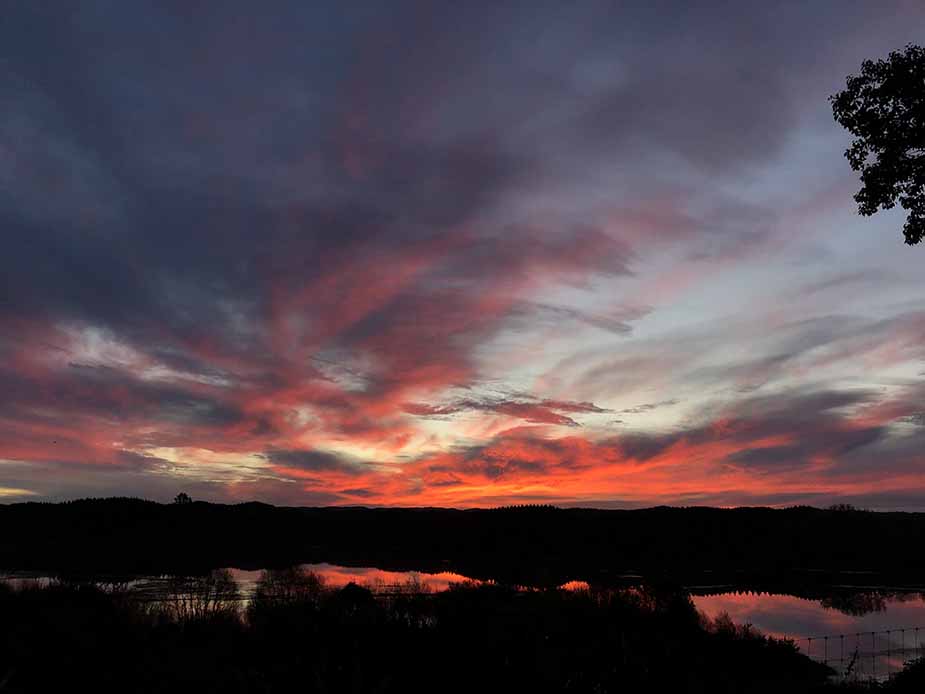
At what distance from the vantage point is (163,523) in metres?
83.3

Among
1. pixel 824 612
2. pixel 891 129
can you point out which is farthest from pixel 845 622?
pixel 891 129

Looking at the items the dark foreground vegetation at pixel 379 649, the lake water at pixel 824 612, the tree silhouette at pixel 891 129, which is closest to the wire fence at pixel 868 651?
the lake water at pixel 824 612

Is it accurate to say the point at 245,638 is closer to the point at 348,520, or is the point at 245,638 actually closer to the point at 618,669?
the point at 618,669

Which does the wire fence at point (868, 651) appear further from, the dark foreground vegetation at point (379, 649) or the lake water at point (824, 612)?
the dark foreground vegetation at point (379, 649)

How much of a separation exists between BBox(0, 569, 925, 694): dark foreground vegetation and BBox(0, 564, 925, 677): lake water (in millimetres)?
4464

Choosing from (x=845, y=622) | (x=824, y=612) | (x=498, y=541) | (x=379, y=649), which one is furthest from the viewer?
(x=498, y=541)

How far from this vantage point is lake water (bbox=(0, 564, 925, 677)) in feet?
88.6

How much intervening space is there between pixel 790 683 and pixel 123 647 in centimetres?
1940

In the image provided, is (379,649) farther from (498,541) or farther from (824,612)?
(498,541)

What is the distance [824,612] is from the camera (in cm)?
3994

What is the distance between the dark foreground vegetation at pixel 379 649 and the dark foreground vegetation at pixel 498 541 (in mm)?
22911

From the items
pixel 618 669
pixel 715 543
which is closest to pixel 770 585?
pixel 715 543

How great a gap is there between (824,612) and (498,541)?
46.6 m

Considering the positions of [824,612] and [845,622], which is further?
[824,612]
